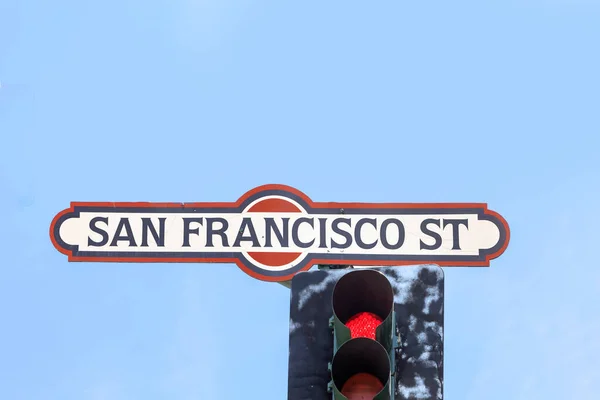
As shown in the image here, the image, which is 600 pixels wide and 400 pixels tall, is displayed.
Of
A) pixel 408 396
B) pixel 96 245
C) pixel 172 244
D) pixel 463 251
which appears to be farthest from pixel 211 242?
pixel 408 396

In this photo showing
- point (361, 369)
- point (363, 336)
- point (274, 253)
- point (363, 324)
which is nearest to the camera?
point (361, 369)

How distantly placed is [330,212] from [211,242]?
3.30 ft

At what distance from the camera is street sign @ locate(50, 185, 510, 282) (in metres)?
8.61

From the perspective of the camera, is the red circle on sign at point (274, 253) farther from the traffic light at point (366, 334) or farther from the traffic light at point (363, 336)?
the traffic light at point (363, 336)

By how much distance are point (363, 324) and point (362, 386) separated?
0.40m

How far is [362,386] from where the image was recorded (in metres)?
6.31

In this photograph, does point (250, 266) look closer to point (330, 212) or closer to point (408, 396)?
point (330, 212)

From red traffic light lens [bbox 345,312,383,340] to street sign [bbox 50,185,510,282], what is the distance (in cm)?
199

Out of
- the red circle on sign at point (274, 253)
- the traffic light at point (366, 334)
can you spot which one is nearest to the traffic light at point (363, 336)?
the traffic light at point (366, 334)

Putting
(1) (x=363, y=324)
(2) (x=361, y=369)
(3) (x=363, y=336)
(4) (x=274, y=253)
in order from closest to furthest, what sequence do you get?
(2) (x=361, y=369) < (3) (x=363, y=336) < (1) (x=363, y=324) < (4) (x=274, y=253)

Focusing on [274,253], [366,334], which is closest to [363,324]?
[366,334]

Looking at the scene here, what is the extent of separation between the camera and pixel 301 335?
6.88 meters

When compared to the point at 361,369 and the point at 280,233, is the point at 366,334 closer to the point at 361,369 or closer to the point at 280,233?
the point at 361,369

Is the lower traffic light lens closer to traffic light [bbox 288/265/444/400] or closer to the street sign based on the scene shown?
traffic light [bbox 288/265/444/400]
